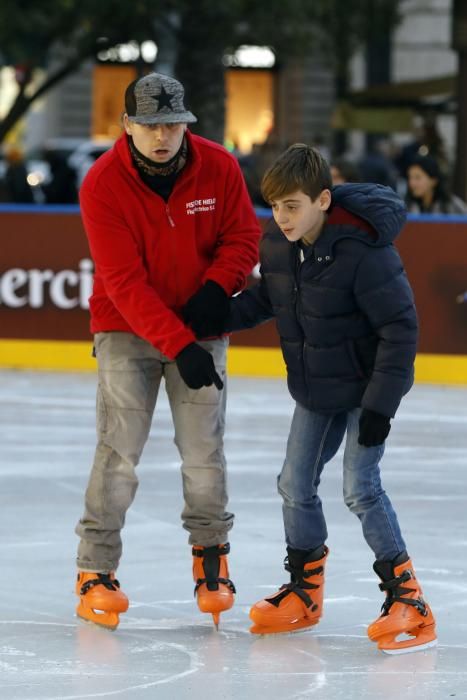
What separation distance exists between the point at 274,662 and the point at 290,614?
334 mm

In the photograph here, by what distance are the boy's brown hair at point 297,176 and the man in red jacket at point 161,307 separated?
36 centimetres

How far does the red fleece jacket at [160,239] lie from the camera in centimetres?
519

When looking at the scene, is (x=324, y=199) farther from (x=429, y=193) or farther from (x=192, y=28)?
(x=192, y=28)

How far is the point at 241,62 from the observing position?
122ft

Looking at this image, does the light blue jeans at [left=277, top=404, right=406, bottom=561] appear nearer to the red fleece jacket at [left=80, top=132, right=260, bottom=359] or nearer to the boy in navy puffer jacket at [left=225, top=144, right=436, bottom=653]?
the boy in navy puffer jacket at [left=225, top=144, right=436, bottom=653]

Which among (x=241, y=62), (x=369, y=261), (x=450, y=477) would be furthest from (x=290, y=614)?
(x=241, y=62)

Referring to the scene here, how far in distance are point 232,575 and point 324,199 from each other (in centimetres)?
168

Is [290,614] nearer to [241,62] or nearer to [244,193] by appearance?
[244,193]

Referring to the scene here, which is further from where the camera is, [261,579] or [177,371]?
[261,579]

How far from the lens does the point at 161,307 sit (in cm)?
518

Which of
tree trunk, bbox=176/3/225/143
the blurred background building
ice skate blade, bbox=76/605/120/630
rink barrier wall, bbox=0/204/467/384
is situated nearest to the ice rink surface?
ice skate blade, bbox=76/605/120/630

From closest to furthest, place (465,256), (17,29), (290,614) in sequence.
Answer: (290,614) < (465,256) < (17,29)

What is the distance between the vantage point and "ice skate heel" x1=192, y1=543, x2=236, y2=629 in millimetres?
5371

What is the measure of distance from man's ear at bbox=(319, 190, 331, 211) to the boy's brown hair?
1 centimetres
